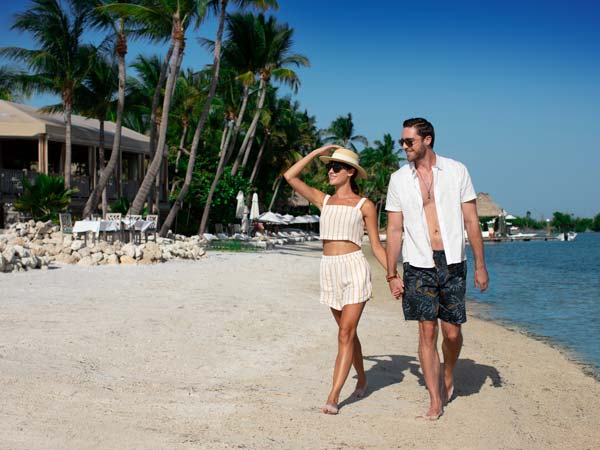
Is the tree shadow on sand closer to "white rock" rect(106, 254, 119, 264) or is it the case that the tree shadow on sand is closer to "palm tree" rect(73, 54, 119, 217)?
"white rock" rect(106, 254, 119, 264)

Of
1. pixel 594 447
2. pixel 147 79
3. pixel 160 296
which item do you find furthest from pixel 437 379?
pixel 147 79

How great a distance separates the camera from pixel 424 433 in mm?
4316

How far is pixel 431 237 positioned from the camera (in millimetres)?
4527

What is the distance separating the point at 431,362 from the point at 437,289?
18.7 inches

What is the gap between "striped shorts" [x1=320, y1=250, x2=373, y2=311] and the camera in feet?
15.1

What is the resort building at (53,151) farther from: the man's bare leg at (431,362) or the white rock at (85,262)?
the man's bare leg at (431,362)

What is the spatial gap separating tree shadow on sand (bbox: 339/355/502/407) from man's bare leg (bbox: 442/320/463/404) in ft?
0.93

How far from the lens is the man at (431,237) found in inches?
177

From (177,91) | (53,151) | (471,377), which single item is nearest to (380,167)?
(177,91)

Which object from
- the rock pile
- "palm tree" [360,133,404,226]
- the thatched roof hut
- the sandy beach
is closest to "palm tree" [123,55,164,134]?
the rock pile

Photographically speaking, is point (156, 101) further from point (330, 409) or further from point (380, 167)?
point (380, 167)

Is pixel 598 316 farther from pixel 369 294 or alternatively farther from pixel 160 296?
pixel 369 294

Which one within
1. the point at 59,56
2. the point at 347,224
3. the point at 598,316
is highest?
the point at 59,56

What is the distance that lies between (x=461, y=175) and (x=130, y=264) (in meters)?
10.8
